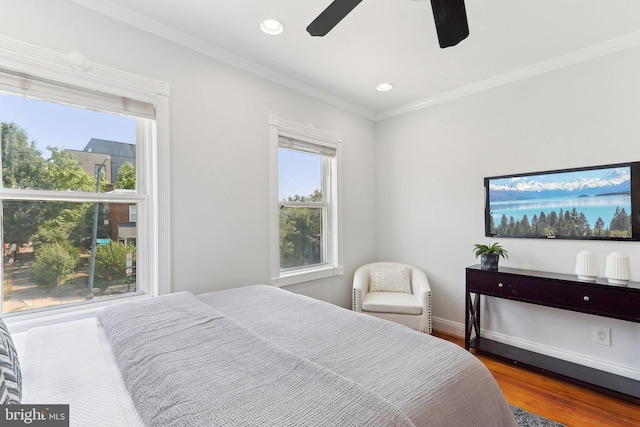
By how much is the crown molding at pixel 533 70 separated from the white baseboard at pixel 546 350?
8.28ft

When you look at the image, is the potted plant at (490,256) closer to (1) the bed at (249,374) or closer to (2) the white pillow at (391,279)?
(2) the white pillow at (391,279)

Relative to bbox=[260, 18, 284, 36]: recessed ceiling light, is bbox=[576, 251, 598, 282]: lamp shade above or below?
below

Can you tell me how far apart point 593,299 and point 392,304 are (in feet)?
5.05

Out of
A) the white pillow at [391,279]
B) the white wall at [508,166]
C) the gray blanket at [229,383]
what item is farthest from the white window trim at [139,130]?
the white wall at [508,166]

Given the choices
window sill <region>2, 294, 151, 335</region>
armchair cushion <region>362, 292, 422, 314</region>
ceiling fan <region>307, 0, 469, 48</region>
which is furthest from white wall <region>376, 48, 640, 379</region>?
window sill <region>2, 294, 151, 335</region>

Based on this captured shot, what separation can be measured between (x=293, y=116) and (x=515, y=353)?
311 cm

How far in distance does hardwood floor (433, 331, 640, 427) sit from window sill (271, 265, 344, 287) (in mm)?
1764

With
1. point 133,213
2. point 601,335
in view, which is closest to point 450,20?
point 133,213

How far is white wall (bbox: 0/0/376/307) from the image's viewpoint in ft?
5.95

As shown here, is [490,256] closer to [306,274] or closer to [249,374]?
[306,274]

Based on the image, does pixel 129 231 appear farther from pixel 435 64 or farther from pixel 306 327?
pixel 435 64

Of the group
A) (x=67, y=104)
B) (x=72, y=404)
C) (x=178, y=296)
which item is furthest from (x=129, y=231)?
(x=72, y=404)

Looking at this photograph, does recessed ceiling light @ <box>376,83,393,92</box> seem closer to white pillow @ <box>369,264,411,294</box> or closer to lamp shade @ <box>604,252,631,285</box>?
white pillow @ <box>369,264,411,294</box>

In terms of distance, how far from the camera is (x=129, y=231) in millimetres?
2113
